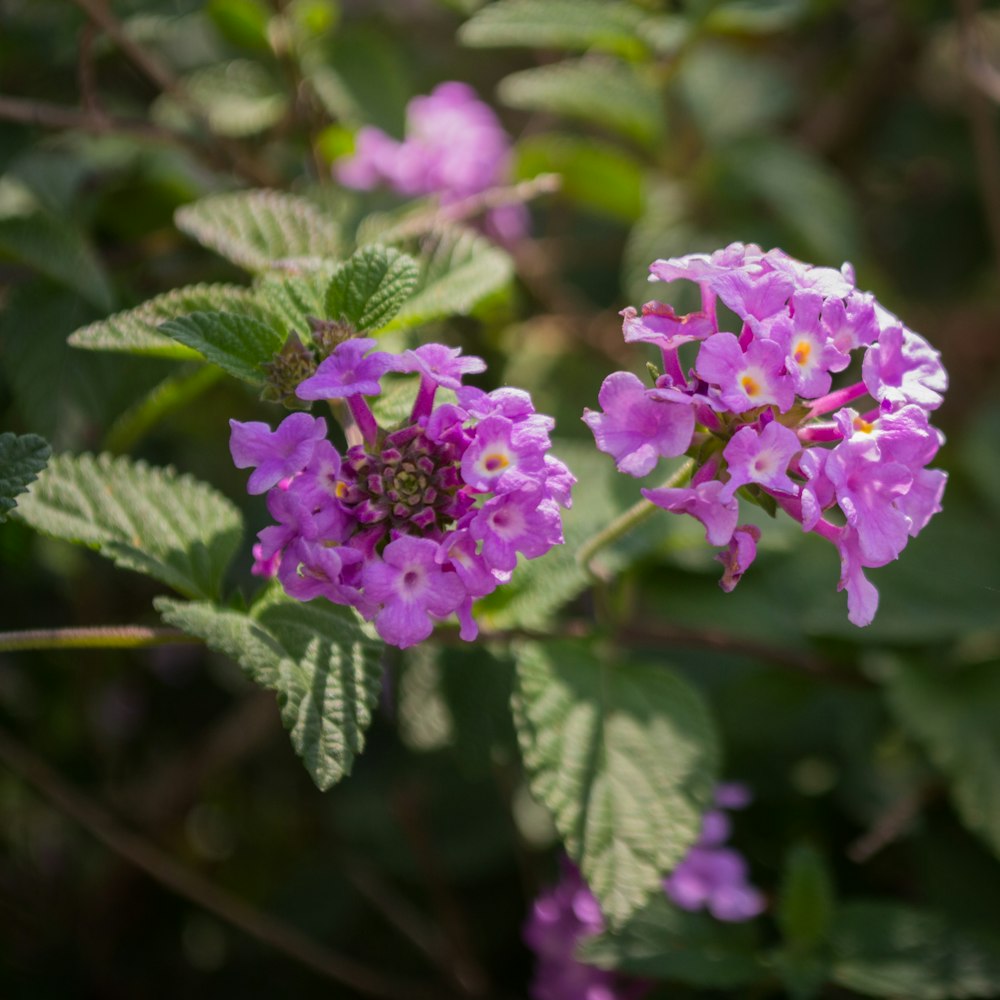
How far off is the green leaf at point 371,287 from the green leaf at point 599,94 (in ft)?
2.23

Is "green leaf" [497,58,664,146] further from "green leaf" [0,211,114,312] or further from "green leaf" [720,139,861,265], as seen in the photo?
"green leaf" [0,211,114,312]

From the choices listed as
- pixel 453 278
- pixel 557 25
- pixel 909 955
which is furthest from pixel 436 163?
pixel 909 955

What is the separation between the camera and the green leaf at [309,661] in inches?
28.4

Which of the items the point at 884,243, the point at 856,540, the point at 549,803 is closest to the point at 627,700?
the point at 549,803

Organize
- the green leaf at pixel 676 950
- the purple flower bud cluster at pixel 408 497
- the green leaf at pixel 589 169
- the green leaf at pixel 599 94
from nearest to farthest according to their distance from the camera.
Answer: the purple flower bud cluster at pixel 408 497 < the green leaf at pixel 676 950 < the green leaf at pixel 599 94 < the green leaf at pixel 589 169

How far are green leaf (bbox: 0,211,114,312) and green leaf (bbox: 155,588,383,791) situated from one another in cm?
48

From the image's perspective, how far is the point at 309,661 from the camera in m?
0.78

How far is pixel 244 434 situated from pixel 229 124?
87 centimetres

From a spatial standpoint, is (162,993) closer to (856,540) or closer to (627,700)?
(627,700)

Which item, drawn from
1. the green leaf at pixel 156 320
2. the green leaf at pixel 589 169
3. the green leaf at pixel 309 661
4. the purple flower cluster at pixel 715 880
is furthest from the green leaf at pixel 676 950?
the green leaf at pixel 589 169

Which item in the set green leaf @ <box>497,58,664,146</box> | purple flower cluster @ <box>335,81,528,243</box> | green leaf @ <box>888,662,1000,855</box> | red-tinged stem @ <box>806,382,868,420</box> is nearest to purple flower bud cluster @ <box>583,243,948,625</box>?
red-tinged stem @ <box>806,382,868,420</box>

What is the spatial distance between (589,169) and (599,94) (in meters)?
0.12

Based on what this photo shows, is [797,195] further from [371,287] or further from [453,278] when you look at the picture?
[371,287]

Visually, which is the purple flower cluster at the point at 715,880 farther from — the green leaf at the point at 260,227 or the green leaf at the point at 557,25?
the green leaf at the point at 557,25
